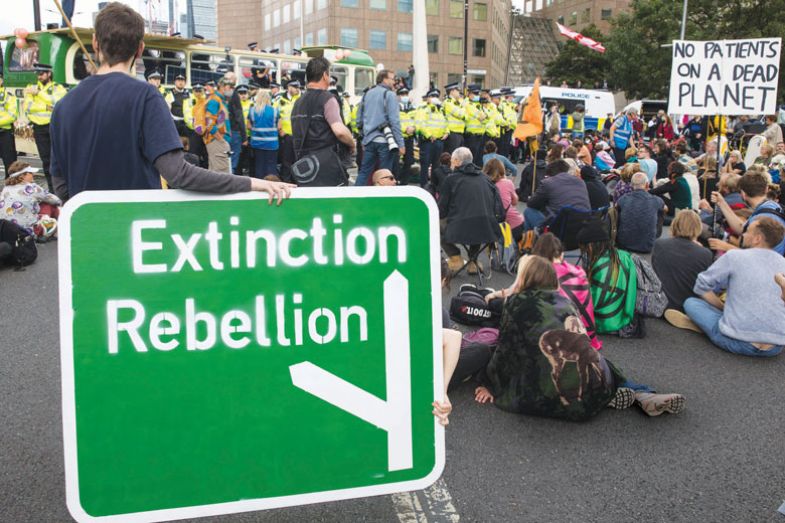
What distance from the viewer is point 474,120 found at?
16.8 metres

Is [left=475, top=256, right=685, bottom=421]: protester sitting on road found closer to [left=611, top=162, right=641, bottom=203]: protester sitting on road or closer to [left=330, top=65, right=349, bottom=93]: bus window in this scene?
[left=611, top=162, right=641, bottom=203]: protester sitting on road

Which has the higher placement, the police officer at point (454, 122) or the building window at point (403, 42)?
the building window at point (403, 42)

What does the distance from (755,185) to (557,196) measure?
2017 mm

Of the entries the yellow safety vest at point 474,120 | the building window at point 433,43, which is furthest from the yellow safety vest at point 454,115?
the building window at point 433,43

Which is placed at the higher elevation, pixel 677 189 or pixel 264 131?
pixel 264 131

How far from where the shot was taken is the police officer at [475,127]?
16.7 metres

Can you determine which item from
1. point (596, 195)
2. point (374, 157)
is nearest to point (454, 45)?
point (374, 157)

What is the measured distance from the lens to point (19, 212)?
8.89 m

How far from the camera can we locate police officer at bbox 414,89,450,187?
1505 centimetres

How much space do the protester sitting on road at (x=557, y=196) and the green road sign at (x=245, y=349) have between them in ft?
19.5

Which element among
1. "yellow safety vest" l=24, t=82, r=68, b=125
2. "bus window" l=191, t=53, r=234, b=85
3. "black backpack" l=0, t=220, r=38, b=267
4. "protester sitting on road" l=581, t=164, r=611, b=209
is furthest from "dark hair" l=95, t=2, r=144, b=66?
"bus window" l=191, t=53, r=234, b=85

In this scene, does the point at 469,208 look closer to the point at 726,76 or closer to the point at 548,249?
the point at 548,249

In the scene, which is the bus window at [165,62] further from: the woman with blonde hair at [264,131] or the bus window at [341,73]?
the bus window at [341,73]

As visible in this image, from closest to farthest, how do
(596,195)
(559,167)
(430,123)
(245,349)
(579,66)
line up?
1. (245,349)
2. (559,167)
3. (596,195)
4. (430,123)
5. (579,66)
